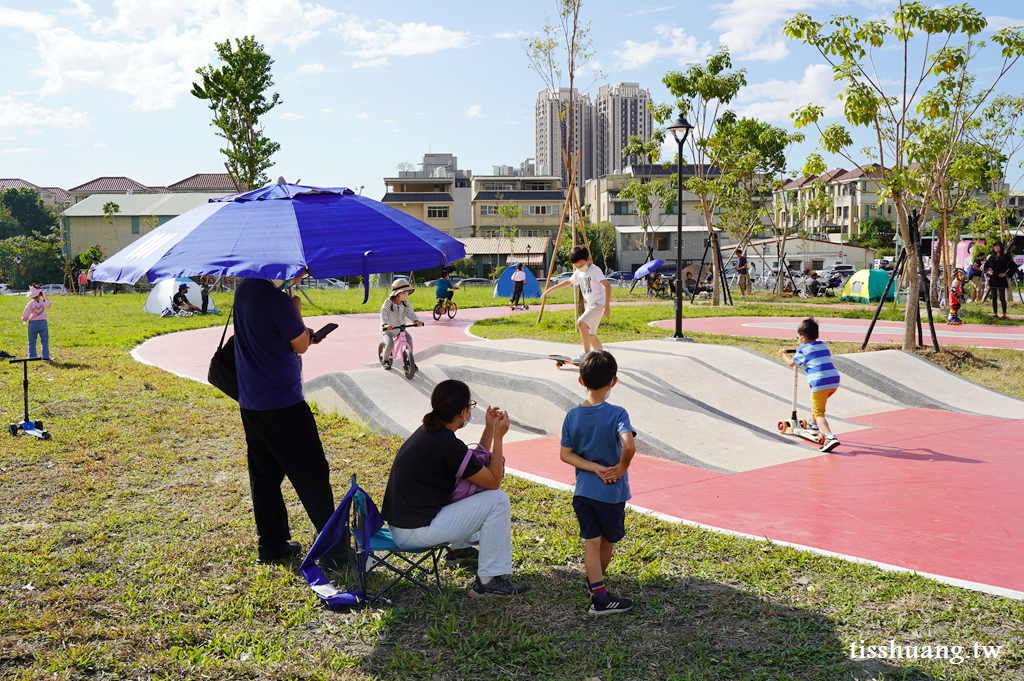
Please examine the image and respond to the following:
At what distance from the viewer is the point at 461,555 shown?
466 cm

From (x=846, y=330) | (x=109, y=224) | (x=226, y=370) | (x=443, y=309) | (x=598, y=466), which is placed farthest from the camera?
(x=109, y=224)

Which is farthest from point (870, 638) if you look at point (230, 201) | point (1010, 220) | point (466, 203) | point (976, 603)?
point (466, 203)

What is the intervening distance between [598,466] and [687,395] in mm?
5293

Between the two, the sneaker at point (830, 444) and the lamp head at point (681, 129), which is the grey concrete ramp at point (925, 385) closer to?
the sneaker at point (830, 444)

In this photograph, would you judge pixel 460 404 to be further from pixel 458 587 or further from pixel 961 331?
pixel 961 331

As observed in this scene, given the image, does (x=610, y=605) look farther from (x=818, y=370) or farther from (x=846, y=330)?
(x=846, y=330)

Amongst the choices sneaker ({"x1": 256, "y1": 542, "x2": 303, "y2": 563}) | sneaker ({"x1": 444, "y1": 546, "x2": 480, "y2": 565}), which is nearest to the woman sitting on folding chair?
sneaker ({"x1": 444, "y1": 546, "x2": 480, "y2": 565})

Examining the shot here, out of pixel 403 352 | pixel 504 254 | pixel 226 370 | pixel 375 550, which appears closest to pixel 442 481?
pixel 375 550

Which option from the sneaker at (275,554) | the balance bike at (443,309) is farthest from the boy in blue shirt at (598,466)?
the balance bike at (443,309)

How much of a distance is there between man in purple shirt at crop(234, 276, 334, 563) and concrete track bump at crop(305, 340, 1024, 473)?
3.36 metres

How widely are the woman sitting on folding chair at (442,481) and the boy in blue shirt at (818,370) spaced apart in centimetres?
438

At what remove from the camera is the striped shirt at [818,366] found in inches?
288

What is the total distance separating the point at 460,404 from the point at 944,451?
5.75 m

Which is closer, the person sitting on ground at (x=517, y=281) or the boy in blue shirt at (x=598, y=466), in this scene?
the boy in blue shirt at (x=598, y=466)
